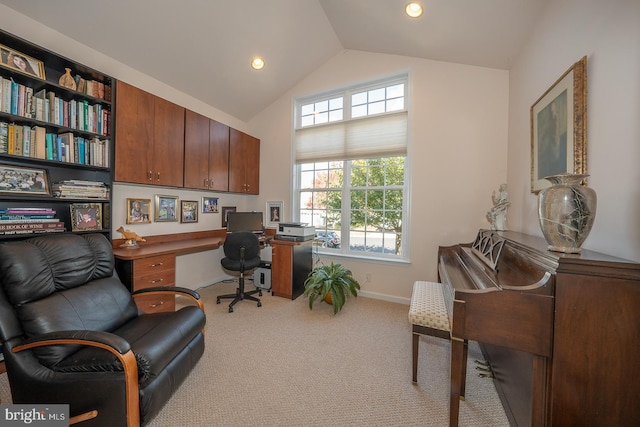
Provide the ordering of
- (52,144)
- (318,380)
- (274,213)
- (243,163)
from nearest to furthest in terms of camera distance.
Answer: (318,380), (52,144), (243,163), (274,213)

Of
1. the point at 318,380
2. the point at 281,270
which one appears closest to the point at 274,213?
the point at 281,270

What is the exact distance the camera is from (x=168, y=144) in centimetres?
282

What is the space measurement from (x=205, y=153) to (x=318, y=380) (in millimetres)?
2973

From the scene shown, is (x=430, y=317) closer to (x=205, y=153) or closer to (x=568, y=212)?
(x=568, y=212)

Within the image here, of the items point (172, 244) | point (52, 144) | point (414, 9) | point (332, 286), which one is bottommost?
point (332, 286)

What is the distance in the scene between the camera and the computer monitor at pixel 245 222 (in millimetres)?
3709

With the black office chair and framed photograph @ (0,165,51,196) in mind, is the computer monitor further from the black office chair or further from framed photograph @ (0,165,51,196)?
framed photograph @ (0,165,51,196)

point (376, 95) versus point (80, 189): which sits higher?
point (376, 95)

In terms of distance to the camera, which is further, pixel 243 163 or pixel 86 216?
pixel 243 163

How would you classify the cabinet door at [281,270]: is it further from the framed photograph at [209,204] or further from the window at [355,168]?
the framed photograph at [209,204]

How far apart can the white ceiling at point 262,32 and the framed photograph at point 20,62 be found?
48 centimetres

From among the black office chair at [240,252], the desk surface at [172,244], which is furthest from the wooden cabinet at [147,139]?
the black office chair at [240,252]

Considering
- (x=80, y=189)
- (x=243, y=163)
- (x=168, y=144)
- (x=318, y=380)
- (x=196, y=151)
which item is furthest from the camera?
(x=243, y=163)

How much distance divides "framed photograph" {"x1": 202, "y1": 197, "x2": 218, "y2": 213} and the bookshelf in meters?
1.32
